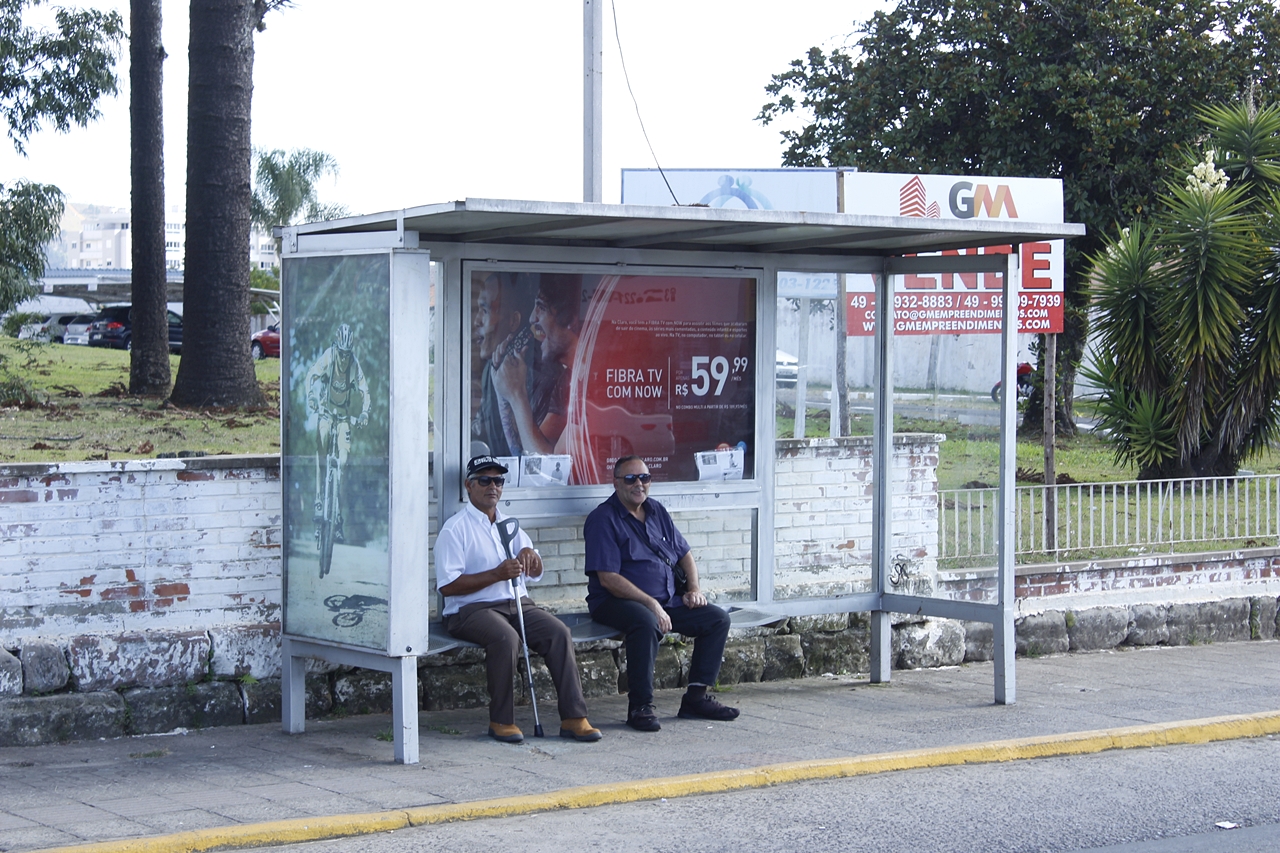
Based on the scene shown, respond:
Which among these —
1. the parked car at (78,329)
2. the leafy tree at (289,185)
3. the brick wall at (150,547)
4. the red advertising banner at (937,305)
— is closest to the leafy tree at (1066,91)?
the red advertising banner at (937,305)

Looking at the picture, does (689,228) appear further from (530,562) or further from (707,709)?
(707,709)

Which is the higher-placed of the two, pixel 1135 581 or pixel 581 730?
pixel 1135 581

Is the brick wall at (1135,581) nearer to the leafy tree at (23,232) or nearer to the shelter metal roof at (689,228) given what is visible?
the shelter metal roof at (689,228)

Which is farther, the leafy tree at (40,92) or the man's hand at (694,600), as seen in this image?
the leafy tree at (40,92)

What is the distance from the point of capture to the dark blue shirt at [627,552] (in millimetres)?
8047

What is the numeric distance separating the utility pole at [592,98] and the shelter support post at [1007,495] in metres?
2.74

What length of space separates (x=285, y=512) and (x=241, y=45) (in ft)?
18.5

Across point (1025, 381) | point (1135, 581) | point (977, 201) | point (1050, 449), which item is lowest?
point (1135, 581)

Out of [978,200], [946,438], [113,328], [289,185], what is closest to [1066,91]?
[978,200]

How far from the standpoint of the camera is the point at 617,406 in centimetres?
874

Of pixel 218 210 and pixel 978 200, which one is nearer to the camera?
pixel 218 210

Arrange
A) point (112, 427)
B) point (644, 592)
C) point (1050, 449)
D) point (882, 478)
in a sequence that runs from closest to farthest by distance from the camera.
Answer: point (644, 592) < point (882, 478) < point (112, 427) < point (1050, 449)

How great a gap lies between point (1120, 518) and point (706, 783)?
5.40m

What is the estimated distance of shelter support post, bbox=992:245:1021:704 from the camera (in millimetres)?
8617
